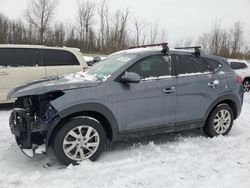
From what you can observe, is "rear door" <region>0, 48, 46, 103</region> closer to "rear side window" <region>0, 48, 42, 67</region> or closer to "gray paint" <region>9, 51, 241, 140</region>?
"rear side window" <region>0, 48, 42, 67</region>

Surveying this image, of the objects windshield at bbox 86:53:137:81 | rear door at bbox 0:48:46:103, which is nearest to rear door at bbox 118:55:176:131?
windshield at bbox 86:53:137:81

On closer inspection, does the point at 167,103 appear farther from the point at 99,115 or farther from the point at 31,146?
the point at 31,146

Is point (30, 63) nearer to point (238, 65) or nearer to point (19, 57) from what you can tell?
point (19, 57)

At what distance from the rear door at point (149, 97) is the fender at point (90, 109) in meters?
0.12

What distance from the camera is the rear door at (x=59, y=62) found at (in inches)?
322

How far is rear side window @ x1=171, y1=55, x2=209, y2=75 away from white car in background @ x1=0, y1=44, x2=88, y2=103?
404 cm

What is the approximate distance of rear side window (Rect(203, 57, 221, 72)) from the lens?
18.0 ft

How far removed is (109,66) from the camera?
501cm

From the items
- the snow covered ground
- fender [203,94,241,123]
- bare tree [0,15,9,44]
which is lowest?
the snow covered ground

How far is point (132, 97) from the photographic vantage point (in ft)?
14.8

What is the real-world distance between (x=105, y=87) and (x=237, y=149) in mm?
2478

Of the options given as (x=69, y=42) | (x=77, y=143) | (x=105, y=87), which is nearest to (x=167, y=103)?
(x=105, y=87)

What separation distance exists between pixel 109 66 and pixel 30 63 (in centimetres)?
376

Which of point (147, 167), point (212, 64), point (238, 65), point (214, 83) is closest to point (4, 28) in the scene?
point (238, 65)
